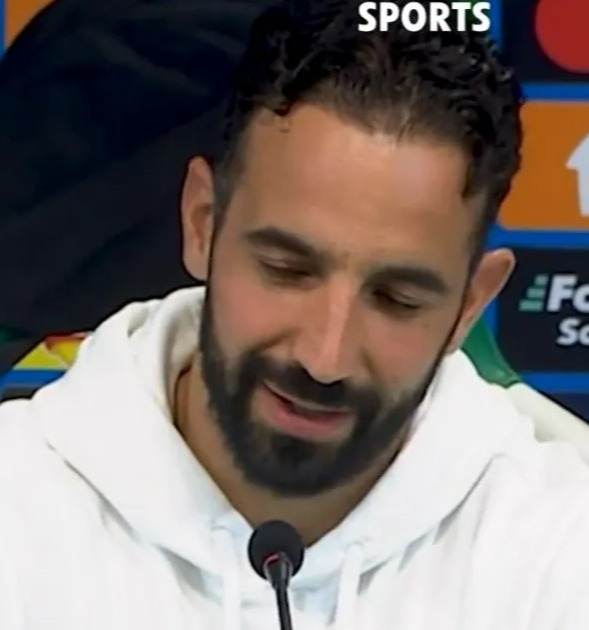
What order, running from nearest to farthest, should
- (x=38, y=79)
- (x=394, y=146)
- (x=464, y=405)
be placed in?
(x=394, y=146)
(x=464, y=405)
(x=38, y=79)

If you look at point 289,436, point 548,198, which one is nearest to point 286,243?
point 289,436

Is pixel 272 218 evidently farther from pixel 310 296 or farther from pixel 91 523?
pixel 91 523

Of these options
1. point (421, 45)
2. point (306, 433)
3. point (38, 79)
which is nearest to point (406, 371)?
point (306, 433)

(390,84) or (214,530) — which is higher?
(390,84)

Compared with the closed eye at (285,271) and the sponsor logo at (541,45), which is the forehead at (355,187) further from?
the sponsor logo at (541,45)

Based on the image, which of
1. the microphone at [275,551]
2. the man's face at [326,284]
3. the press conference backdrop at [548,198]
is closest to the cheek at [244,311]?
the man's face at [326,284]

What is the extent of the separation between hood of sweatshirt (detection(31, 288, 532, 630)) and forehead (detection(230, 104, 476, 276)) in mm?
147

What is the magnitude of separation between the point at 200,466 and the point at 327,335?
6.2 inches

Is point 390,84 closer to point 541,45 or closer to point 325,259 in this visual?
point 325,259

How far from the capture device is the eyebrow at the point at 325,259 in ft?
2.48

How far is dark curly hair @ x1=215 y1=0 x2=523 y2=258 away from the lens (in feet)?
2.49

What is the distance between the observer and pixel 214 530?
841 mm

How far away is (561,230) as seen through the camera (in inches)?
42.3

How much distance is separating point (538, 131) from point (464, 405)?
0.30 metres
